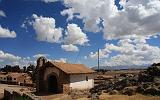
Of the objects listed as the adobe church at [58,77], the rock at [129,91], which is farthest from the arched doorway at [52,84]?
the rock at [129,91]

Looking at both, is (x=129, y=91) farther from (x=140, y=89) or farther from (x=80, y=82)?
(x=80, y=82)

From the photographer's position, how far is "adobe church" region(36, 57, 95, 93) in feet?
132

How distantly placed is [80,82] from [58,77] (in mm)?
4495

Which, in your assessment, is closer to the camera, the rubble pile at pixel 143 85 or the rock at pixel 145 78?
the rubble pile at pixel 143 85

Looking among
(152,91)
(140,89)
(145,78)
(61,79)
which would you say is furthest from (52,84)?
(152,91)

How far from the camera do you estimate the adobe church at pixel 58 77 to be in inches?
1582

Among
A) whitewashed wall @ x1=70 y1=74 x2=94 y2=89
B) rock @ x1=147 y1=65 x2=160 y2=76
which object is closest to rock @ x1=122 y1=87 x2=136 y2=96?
rock @ x1=147 y1=65 x2=160 y2=76

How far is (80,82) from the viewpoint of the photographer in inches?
1721

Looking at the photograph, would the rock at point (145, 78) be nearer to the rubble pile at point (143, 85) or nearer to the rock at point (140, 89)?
the rubble pile at point (143, 85)

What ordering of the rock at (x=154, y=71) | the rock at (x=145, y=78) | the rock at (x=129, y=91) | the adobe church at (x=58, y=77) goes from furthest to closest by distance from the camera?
the adobe church at (x=58, y=77) → the rock at (x=154, y=71) → the rock at (x=145, y=78) → the rock at (x=129, y=91)

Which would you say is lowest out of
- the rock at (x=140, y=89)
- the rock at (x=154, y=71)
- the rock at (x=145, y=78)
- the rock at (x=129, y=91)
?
the rock at (x=129, y=91)

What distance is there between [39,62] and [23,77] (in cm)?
2935

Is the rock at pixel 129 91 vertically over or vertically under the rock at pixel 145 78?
under

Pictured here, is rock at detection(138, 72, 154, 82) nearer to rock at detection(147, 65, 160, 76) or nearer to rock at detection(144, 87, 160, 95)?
rock at detection(147, 65, 160, 76)
